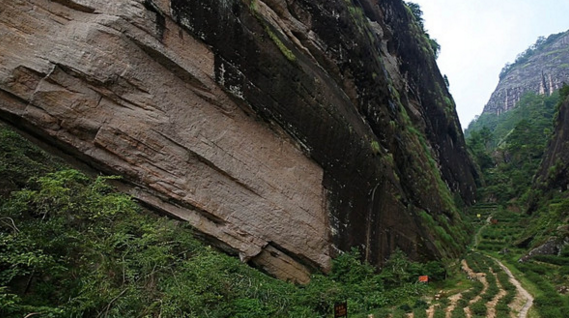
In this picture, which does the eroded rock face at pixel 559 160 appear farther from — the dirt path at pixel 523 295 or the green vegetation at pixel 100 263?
the green vegetation at pixel 100 263

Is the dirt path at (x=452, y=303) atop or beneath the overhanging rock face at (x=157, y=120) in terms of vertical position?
beneath

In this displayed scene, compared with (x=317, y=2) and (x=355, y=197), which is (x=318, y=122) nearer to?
(x=355, y=197)

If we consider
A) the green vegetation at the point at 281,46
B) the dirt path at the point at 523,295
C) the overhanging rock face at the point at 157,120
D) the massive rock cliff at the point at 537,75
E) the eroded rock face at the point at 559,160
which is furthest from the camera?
the massive rock cliff at the point at 537,75

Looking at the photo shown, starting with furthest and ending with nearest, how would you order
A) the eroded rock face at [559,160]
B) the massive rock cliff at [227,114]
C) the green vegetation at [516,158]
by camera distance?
1. the green vegetation at [516,158]
2. the eroded rock face at [559,160]
3. the massive rock cliff at [227,114]

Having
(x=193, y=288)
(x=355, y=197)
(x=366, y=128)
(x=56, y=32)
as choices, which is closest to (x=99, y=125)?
(x=56, y=32)

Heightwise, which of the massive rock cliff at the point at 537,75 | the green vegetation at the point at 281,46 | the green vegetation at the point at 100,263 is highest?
→ the massive rock cliff at the point at 537,75

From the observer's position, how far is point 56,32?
9.43 metres

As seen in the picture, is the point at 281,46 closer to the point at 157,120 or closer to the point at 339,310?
the point at 157,120

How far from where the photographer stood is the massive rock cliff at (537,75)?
96250 millimetres

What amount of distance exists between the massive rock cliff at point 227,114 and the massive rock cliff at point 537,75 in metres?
100

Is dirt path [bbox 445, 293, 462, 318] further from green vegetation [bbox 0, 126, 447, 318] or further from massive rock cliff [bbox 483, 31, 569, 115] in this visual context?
massive rock cliff [bbox 483, 31, 569, 115]

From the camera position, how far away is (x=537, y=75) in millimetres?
105438

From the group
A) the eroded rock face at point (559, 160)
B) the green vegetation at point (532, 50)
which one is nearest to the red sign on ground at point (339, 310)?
the eroded rock face at point (559, 160)

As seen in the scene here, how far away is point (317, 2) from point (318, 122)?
238 inches
